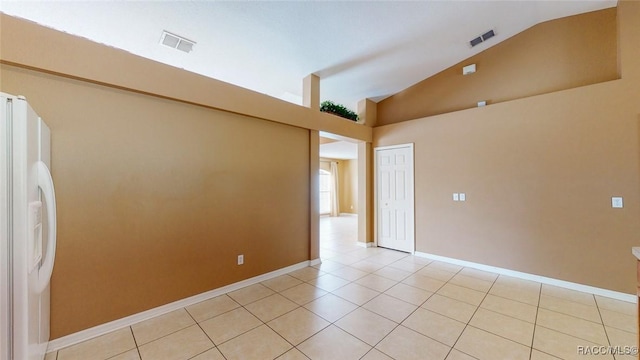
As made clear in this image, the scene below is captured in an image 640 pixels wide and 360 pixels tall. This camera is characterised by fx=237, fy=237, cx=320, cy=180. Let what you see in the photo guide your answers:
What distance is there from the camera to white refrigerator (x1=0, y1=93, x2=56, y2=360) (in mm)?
1123

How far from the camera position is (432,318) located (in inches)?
93.1

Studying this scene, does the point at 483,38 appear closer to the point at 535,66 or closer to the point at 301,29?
the point at 535,66

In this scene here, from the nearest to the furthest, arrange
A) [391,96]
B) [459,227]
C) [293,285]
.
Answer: [293,285] → [459,227] → [391,96]

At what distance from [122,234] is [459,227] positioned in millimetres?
4528

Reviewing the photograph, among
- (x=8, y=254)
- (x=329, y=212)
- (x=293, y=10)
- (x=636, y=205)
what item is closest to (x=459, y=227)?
(x=636, y=205)

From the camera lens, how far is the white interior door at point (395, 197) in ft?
14.9

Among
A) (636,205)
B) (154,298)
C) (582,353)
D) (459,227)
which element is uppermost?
(636,205)

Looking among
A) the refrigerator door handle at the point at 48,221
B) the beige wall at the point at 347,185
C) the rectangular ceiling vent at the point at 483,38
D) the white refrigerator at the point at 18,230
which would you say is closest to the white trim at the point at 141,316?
the white refrigerator at the point at 18,230

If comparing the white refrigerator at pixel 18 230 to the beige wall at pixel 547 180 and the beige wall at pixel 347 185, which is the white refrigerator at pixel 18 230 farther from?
the beige wall at pixel 347 185

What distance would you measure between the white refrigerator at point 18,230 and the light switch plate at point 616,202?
17.2 ft

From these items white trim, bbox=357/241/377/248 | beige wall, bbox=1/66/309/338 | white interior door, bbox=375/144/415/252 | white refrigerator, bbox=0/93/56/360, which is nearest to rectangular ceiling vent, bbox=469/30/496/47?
white interior door, bbox=375/144/415/252

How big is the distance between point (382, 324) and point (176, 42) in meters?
4.01

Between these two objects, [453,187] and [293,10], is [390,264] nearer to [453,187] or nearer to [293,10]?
[453,187]

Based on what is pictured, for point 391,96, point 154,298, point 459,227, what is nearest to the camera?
point 154,298
